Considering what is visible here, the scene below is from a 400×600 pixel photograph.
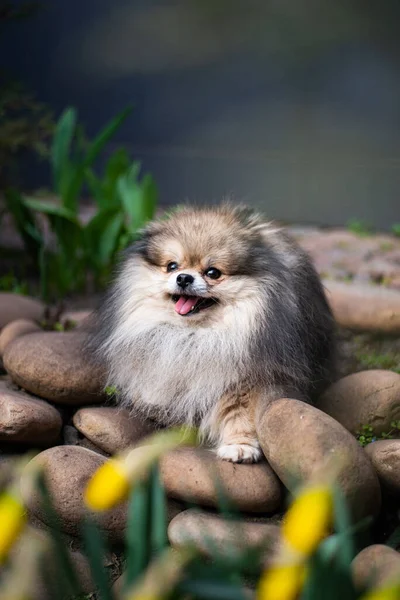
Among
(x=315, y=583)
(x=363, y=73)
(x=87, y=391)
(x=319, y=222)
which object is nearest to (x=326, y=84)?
(x=363, y=73)

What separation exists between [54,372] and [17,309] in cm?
103

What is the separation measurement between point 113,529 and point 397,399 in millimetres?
1187

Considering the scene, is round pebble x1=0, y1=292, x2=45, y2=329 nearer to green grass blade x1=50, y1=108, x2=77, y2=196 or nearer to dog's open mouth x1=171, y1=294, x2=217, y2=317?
green grass blade x1=50, y1=108, x2=77, y2=196

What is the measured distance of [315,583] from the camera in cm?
148

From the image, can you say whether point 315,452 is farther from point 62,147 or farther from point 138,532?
point 62,147

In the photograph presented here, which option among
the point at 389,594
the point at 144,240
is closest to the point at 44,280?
the point at 144,240

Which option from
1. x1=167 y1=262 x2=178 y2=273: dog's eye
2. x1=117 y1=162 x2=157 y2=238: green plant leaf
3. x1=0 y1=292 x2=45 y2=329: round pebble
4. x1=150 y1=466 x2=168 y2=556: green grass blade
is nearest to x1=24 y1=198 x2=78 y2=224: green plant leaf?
x1=117 y1=162 x2=157 y2=238: green plant leaf

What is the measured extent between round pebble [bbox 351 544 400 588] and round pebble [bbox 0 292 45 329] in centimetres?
227

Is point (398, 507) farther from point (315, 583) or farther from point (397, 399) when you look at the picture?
point (315, 583)

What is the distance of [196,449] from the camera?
2643 millimetres

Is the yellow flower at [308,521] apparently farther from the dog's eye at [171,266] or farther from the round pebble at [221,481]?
the dog's eye at [171,266]

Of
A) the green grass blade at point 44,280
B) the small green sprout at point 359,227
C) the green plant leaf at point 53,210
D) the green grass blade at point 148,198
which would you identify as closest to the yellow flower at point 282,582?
the green grass blade at point 44,280

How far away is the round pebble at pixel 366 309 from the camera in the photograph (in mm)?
3947

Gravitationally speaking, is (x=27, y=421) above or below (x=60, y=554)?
below
